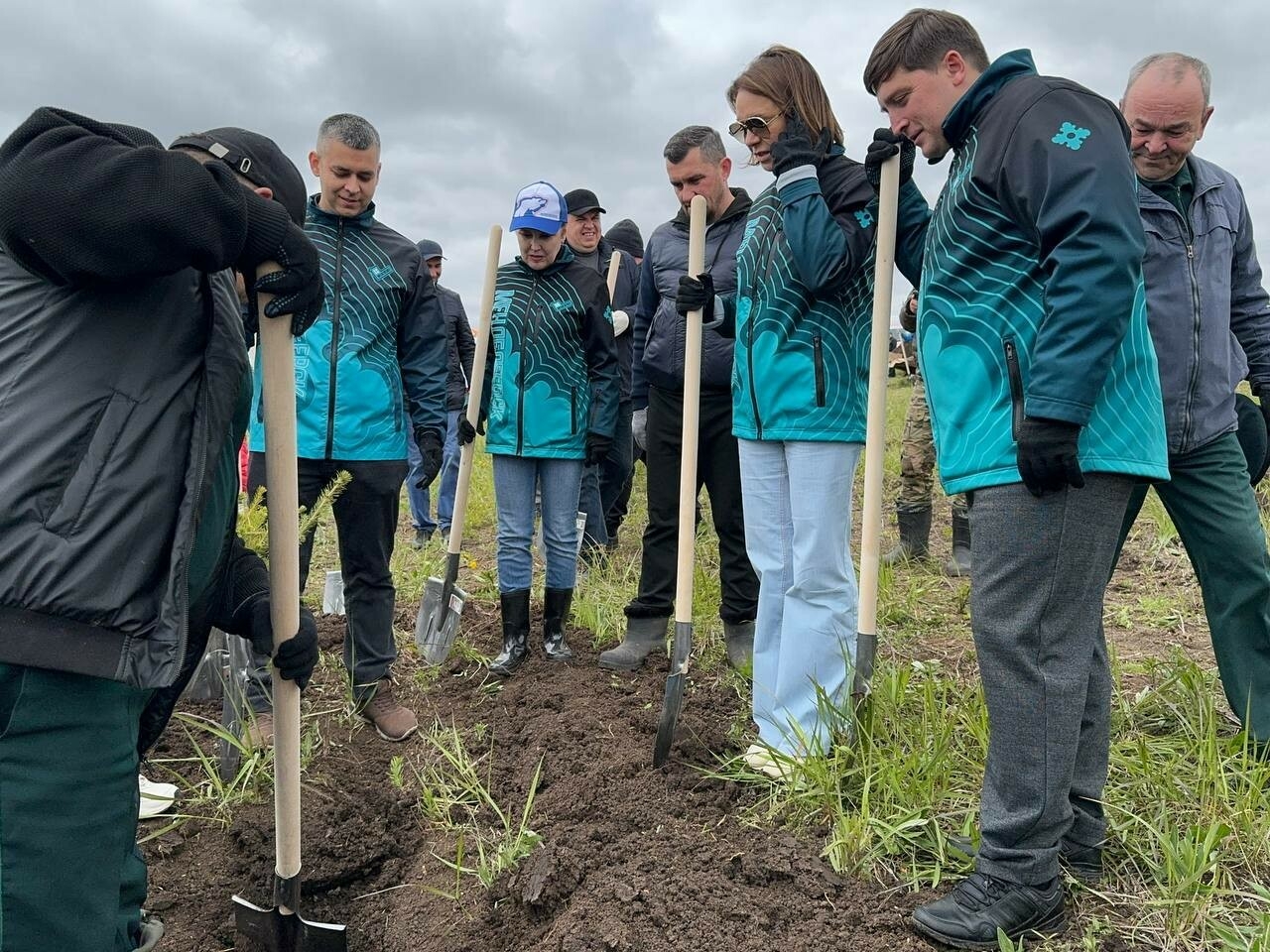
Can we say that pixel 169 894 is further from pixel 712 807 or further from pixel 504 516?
pixel 504 516

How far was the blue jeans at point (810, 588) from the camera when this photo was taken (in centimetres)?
286

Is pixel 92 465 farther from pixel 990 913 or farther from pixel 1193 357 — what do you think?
pixel 1193 357

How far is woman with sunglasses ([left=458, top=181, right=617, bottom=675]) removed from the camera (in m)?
4.04

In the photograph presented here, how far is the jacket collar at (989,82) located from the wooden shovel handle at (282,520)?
5.20ft

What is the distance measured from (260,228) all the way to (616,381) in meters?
2.74

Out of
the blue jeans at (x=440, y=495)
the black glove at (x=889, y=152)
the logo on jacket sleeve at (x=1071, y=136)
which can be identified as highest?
the black glove at (x=889, y=152)

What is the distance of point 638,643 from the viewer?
4.07 meters

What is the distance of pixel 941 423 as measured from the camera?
84.6 inches

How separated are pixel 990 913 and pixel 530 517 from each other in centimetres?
258

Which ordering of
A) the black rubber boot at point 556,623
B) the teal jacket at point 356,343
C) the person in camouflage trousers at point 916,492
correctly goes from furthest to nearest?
1. the person in camouflage trousers at point 916,492
2. the black rubber boot at point 556,623
3. the teal jacket at point 356,343

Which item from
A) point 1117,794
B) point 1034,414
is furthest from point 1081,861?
point 1034,414

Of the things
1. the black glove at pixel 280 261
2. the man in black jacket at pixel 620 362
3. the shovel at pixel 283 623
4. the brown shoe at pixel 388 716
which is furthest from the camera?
the man in black jacket at pixel 620 362

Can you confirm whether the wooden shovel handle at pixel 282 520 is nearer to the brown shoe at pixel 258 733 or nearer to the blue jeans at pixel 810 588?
the brown shoe at pixel 258 733

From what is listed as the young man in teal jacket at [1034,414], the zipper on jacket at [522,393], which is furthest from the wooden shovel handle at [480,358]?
the young man in teal jacket at [1034,414]
